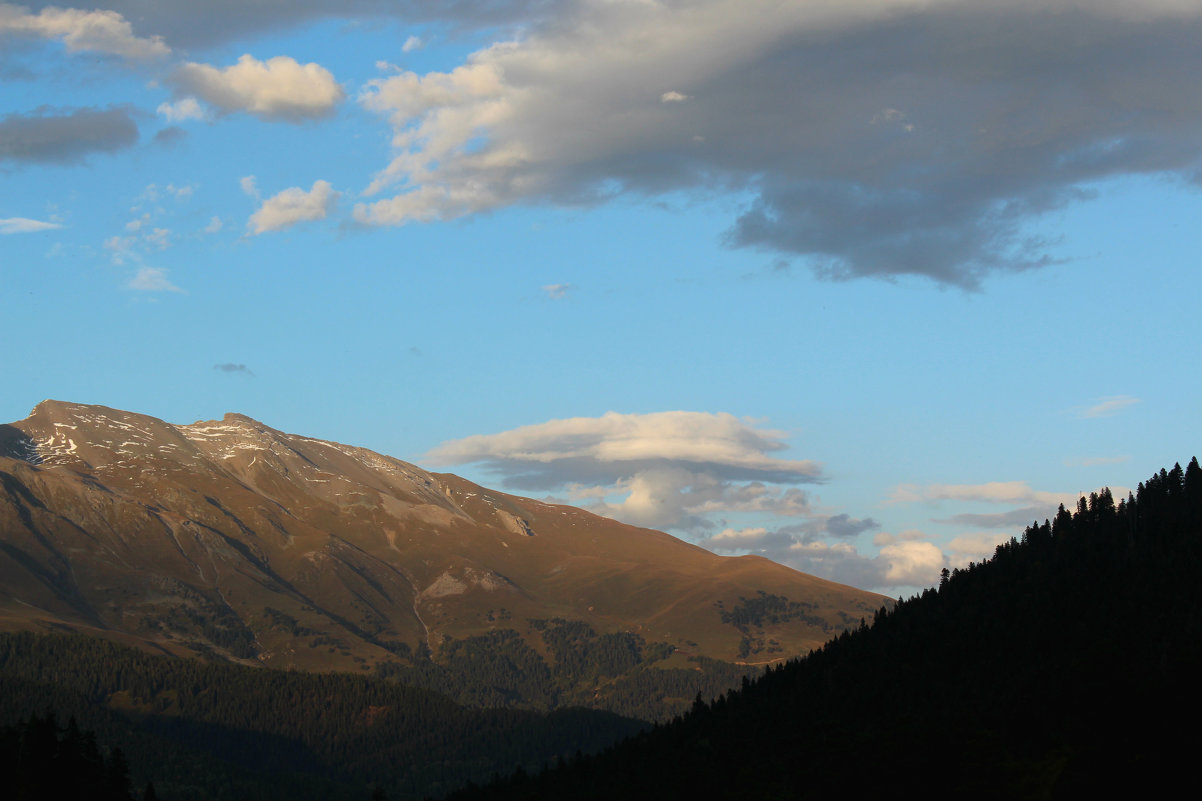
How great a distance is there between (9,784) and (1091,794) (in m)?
159

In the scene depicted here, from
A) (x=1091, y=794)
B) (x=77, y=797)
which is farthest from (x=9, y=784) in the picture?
(x=1091, y=794)

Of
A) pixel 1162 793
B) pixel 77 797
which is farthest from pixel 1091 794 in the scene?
pixel 77 797

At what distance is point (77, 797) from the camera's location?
7830 inches

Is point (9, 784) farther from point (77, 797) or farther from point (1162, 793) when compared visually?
point (1162, 793)

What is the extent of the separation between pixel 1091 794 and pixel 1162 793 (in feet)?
32.6

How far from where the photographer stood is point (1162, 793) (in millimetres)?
193000

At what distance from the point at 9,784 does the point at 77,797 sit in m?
9.78

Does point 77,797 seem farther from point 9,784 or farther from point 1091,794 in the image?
point 1091,794

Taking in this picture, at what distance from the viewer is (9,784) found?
19712cm

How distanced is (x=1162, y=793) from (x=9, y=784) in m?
168

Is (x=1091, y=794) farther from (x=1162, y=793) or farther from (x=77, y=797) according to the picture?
(x=77, y=797)

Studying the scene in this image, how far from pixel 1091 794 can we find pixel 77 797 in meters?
150

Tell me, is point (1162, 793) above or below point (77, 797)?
above
